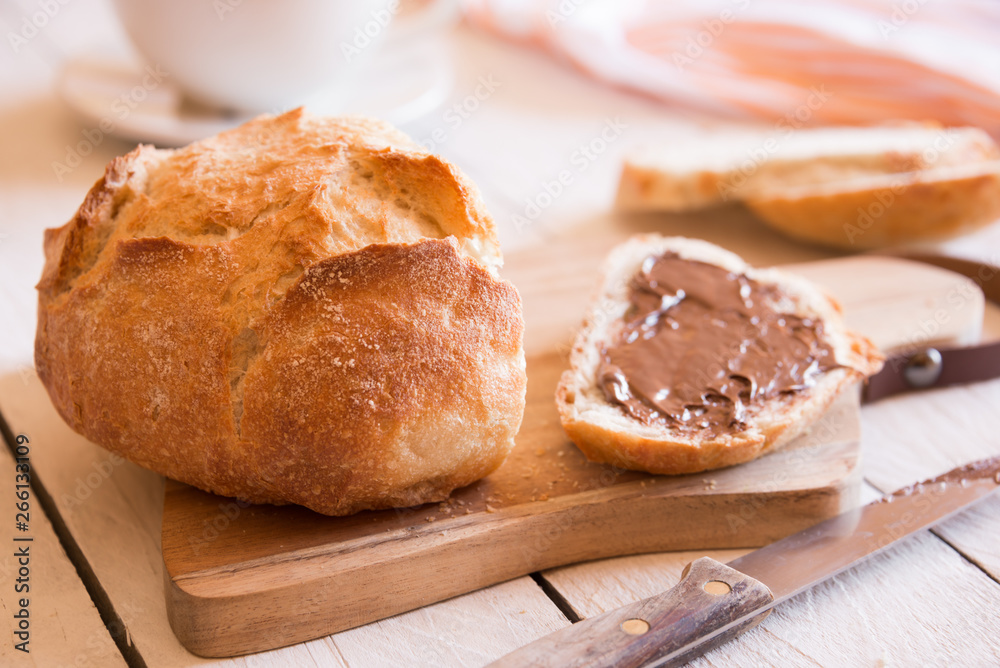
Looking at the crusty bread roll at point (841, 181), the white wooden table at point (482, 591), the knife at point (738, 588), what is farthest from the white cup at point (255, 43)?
the knife at point (738, 588)

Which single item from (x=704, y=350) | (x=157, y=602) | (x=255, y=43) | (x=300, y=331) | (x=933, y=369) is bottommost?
(x=933, y=369)

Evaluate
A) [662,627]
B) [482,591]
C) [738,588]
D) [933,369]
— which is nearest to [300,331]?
[482,591]

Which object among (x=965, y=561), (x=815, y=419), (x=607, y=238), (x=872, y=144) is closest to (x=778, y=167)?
(x=872, y=144)

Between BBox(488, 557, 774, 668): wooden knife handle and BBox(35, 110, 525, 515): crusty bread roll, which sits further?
BBox(35, 110, 525, 515): crusty bread roll

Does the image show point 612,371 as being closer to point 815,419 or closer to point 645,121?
point 815,419

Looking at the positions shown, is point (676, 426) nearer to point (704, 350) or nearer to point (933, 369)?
point (704, 350)

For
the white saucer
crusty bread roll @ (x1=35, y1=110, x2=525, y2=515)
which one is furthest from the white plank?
the white saucer

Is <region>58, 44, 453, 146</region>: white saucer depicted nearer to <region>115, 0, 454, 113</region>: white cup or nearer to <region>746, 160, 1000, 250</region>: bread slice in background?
A: <region>115, 0, 454, 113</region>: white cup
